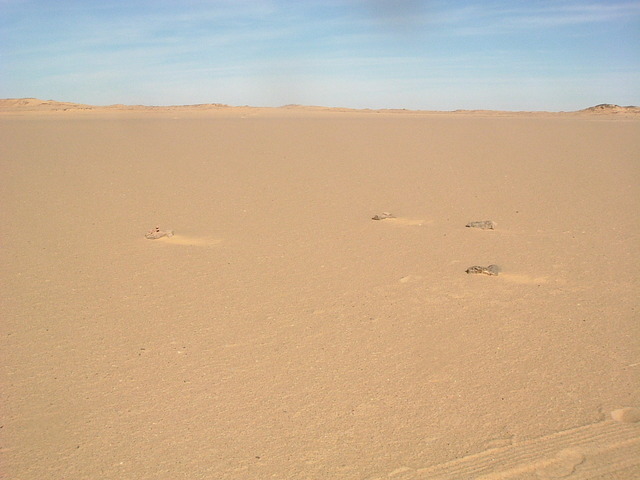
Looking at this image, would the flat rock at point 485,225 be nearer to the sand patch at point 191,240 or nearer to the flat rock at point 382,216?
the flat rock at point 382,216

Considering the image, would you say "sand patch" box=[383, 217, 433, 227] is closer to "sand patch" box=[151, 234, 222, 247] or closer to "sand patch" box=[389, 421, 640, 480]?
"sand patch" box=[151, 234, 222, 247]

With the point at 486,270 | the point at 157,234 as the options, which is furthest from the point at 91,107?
the point at 486,270

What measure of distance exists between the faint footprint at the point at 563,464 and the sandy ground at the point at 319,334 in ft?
0.04

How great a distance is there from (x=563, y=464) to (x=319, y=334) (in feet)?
6.03

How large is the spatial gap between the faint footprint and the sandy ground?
1 cm

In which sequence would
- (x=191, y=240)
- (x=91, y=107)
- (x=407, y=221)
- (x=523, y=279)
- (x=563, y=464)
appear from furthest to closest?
1. (x=91, y=107)
2. (x=407, y=221)
3. (x=191, y=240)
4. (x=523, y=279)
5. (x=563, y=464)

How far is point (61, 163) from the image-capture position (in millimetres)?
12250

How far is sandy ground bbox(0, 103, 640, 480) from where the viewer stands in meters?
2.81

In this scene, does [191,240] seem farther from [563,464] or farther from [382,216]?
[563,464]

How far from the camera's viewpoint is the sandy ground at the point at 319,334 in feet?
9.23

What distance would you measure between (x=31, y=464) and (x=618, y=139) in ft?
58.3

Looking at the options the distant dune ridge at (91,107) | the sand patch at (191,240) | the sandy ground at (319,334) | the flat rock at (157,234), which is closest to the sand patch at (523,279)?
the sandy ground at (319,334)

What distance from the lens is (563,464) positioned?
8.84ft

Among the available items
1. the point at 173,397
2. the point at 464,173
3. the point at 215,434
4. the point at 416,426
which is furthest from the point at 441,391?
the point at 464,173
